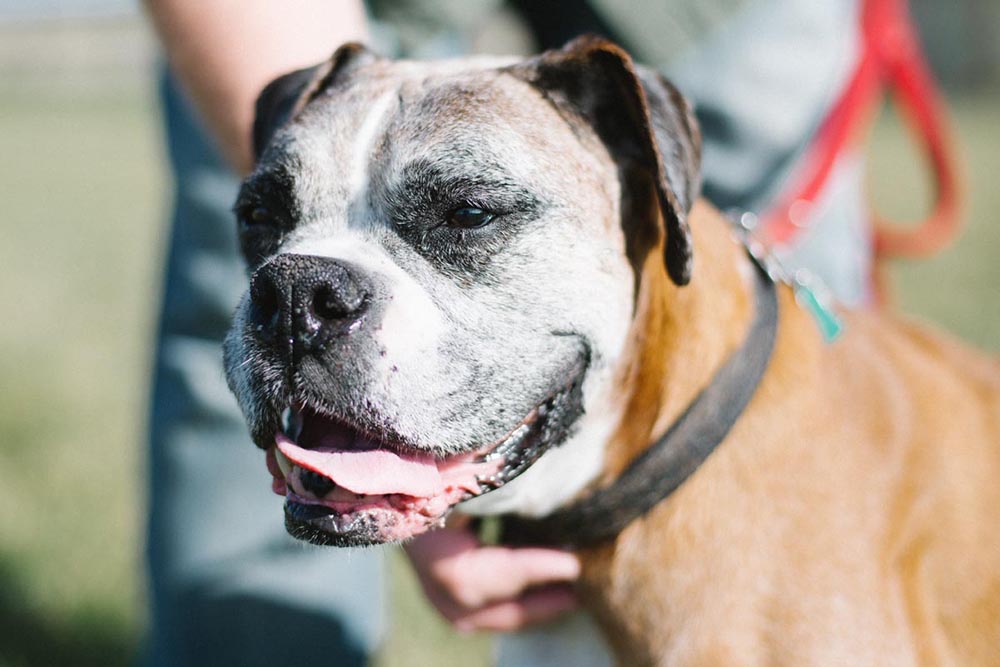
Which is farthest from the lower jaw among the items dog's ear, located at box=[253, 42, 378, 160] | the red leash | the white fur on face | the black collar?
the red leash

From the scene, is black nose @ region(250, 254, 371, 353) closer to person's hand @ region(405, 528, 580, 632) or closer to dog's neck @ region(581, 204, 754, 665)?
dog's neck @ region(581, 204, 754, 665)

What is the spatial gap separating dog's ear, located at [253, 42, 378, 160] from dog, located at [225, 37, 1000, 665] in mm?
33

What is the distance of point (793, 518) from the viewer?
2.32 meters

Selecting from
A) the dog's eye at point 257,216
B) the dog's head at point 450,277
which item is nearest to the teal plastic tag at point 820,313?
the dog's head at point 450,277

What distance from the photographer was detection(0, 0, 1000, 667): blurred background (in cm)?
415

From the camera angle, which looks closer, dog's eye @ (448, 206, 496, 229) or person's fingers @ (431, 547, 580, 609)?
dog's eye @ (448, 206, 496, 229)

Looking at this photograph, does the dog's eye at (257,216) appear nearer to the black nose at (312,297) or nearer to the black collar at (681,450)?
the black nose at (312,297)

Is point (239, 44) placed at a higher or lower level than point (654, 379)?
higher

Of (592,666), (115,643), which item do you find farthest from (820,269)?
(115,643)

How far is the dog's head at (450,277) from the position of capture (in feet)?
7.00

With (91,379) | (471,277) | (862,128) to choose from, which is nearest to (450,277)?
(471,277)

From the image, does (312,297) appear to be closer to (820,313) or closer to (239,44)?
(239,44)

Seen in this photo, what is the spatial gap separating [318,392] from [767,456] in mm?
976

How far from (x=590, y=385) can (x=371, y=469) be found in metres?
0.52
